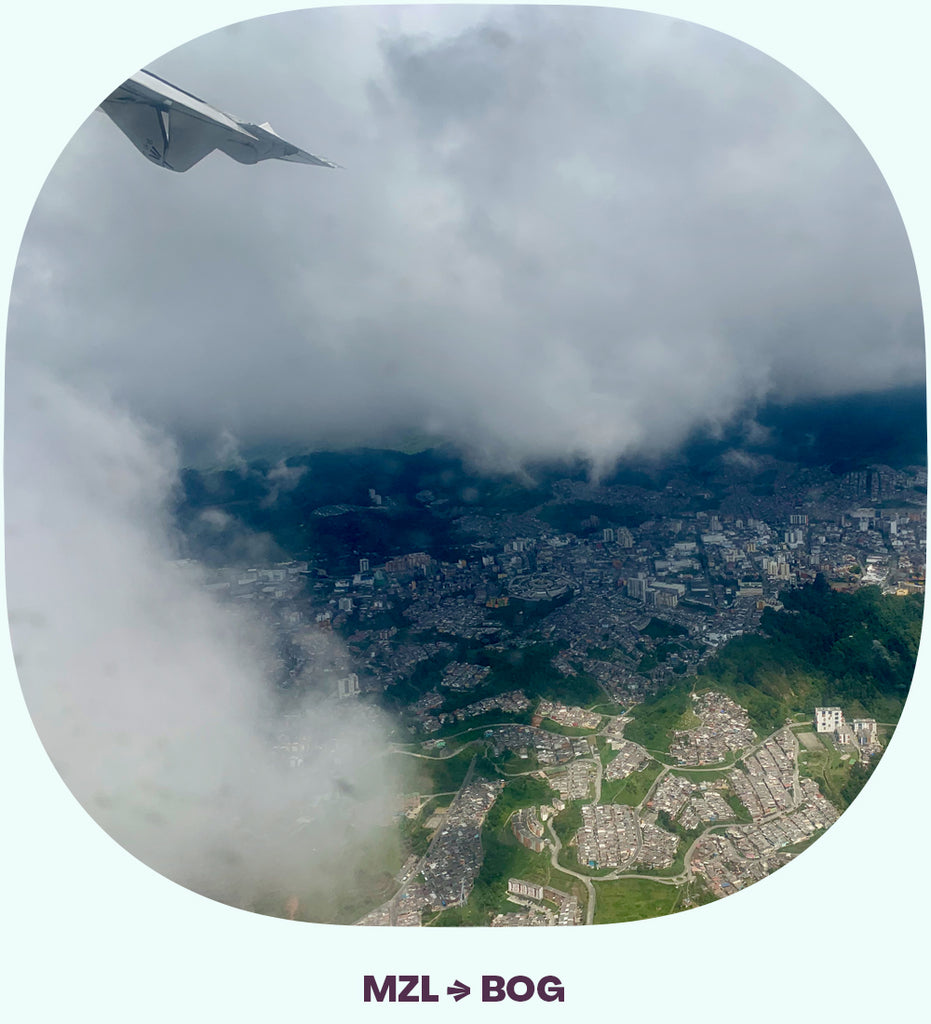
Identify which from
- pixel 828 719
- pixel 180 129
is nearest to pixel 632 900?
pixel 828 719

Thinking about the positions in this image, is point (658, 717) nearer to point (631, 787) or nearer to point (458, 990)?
point (631, 787)

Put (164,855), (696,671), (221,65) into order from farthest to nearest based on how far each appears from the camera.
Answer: (696,671) → (164,855) → (221,65)

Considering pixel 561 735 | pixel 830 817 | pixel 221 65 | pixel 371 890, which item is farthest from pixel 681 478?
pixel 221 65

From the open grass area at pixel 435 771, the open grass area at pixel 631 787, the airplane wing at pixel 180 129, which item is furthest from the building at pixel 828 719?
the airplane wing at pixel 180 129

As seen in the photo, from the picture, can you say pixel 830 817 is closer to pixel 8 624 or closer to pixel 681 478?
pixel 681 478

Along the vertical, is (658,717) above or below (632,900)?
above
